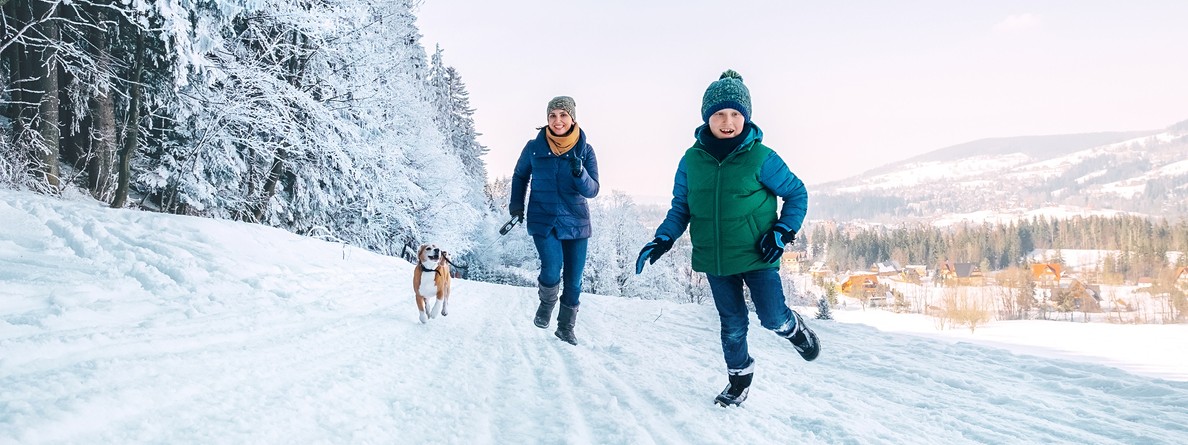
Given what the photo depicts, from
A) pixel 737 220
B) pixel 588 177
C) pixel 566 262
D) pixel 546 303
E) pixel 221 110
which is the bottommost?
pixel 546 303

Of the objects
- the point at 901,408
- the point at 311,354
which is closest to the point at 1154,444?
the point at 901,408

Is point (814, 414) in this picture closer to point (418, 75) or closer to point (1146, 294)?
point (418, 75)

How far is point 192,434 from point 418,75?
80.3ft

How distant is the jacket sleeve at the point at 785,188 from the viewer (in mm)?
3033

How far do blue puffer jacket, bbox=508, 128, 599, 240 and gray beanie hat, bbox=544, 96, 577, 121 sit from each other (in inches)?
6.7

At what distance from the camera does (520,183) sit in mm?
5250

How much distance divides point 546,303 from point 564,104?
1873 mm

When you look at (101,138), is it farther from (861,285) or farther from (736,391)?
(861,285)

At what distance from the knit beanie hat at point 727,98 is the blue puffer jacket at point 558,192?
1.78 m

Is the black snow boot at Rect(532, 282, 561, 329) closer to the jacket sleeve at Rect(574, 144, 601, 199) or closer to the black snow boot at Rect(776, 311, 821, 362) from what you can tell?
the jacket sleeve at Rect(574, 144, 601, 199)

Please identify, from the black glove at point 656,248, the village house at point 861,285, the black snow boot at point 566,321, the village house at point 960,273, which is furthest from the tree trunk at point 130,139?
the village house at point 960,273

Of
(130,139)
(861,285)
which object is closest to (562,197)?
(130,139)

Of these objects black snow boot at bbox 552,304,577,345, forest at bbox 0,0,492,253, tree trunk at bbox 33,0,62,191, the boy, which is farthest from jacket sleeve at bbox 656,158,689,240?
tree trunk at bbox 33,0,62,191

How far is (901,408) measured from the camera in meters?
3.16
